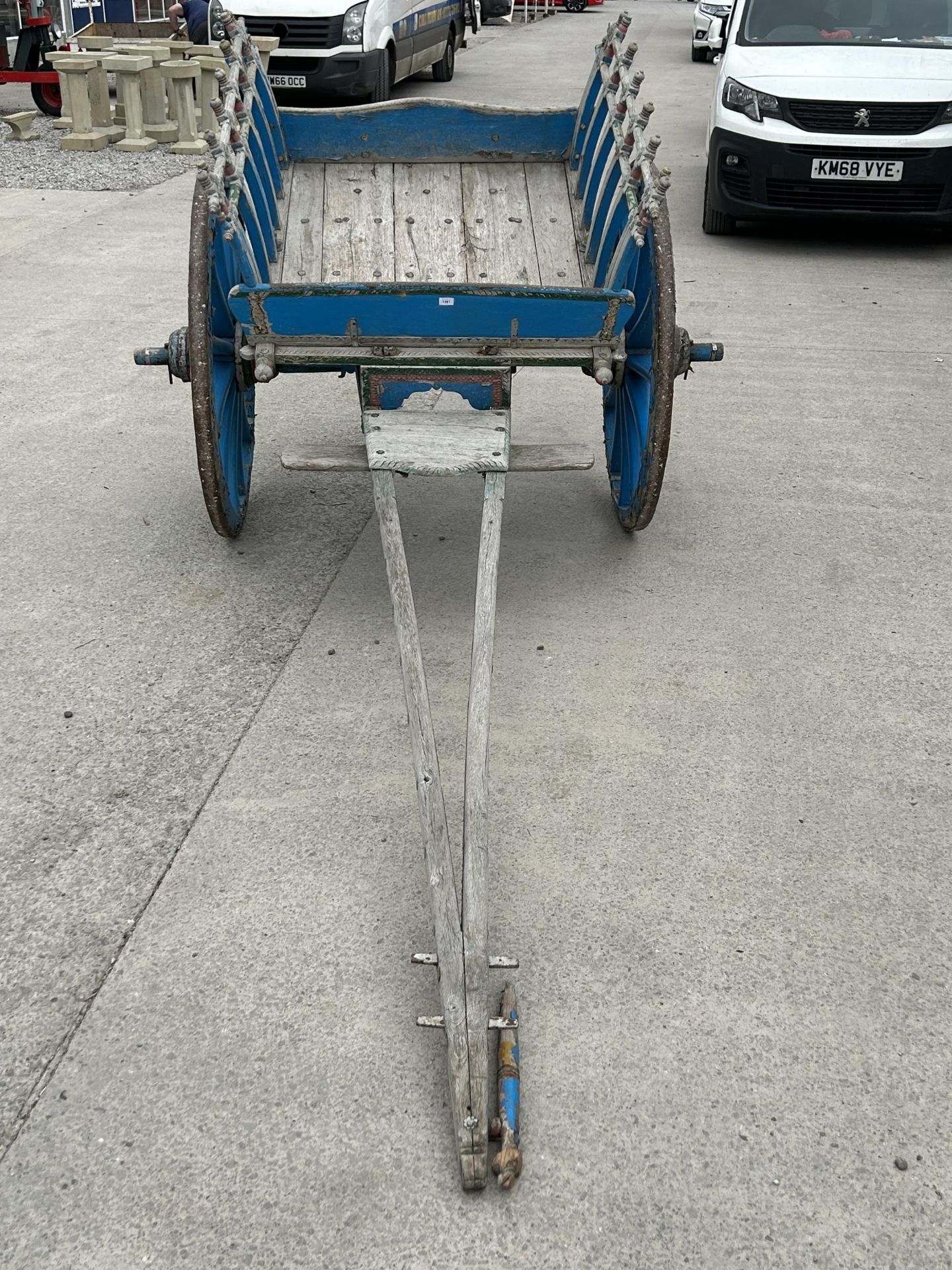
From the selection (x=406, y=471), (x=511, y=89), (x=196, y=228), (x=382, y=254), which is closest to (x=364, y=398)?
(x=406, y=471)

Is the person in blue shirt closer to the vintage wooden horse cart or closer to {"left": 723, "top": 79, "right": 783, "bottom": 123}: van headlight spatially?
{"left": 723, "top": 79, "right": 783, "bottom": 123}: van headlight

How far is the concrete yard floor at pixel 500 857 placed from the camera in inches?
89.3

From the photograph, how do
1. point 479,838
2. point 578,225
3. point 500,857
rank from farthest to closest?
point 578,225
point 500,857
point 479,838

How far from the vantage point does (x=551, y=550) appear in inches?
186

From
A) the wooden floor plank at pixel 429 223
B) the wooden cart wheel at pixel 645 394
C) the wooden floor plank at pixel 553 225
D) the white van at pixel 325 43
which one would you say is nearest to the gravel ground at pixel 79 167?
the white van at pixel 325 43

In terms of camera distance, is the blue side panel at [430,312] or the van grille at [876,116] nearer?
the blue side panel at [430,312]

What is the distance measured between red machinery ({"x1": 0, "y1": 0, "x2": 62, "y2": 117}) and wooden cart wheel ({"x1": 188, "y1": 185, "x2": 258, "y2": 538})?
10960mm

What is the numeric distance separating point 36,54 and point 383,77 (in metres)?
3.90

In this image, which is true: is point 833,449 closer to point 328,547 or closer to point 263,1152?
point 328,547

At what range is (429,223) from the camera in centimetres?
539

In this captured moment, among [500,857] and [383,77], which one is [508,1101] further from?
[383,77]

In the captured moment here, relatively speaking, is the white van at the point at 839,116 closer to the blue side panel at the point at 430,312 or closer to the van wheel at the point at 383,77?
the van wheel at the point at 383,77

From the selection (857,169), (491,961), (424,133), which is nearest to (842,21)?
(857,169)

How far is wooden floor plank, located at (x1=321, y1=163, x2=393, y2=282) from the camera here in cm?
510
